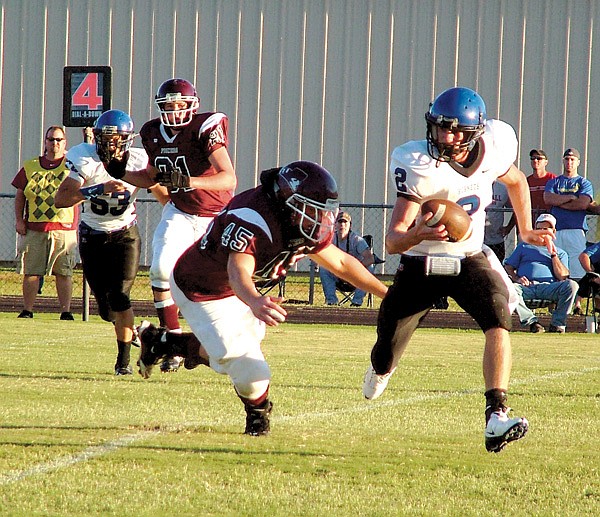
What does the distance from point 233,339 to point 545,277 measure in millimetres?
7571

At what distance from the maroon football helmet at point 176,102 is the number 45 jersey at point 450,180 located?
2.27m

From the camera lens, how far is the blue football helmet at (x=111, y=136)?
24.5 feet

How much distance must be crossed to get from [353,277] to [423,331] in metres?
6.85

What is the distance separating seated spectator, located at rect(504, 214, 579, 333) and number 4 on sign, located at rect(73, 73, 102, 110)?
4.76 metres

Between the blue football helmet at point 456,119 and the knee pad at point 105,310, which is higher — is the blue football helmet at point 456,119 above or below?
above

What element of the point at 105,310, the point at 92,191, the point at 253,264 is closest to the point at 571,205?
the point at 105,310

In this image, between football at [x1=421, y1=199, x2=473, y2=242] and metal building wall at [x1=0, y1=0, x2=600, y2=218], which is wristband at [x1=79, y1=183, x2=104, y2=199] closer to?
football at [x1=421, y1=199, x2=473, y2=242]

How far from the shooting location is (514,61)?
19094 millimetres

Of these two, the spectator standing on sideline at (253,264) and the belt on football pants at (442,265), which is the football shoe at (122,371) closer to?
the spectator standing on sideline at (253,264)

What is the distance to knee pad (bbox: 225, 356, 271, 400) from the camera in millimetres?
5109

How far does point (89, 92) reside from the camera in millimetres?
12242

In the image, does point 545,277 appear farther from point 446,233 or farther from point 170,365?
point 446,233

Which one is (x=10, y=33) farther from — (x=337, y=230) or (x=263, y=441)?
→ (x=263, y=441)

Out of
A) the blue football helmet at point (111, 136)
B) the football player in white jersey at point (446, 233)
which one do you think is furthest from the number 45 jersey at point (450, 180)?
the blue football helmet at point (111, 136)
